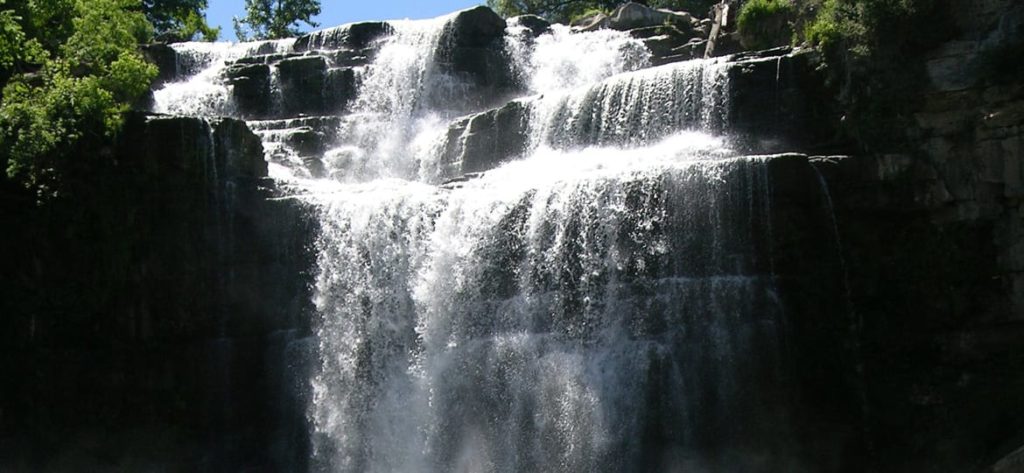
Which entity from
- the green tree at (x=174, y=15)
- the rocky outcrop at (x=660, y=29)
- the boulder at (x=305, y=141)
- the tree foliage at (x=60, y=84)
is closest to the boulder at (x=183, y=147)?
the tree foliage at (x=60, y=84)

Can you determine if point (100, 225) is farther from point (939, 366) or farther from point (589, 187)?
point (939, 366)

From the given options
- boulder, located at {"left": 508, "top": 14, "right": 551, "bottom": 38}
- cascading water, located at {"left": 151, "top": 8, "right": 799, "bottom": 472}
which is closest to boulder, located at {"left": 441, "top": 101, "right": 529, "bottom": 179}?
cascading water, located at {"left": 151, "top": 8, "right": 799, "bottom": 472}

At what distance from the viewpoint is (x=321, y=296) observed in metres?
21.6

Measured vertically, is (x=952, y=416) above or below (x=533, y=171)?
below

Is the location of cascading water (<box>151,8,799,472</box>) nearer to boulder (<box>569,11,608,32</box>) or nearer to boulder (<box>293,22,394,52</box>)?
boulder (<box>569,11,608,32</box>)

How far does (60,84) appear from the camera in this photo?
71.9 feet

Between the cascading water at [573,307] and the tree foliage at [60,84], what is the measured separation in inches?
176

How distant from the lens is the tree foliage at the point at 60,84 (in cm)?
2134

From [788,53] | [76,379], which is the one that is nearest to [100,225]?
[76,379]

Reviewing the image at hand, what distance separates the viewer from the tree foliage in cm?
2134

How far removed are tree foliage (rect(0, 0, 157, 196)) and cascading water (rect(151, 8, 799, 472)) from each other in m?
4.46

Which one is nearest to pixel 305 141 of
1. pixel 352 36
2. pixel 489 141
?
pixel 489 141

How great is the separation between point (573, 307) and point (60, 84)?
38.0 ft

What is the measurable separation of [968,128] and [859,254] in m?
2.82
